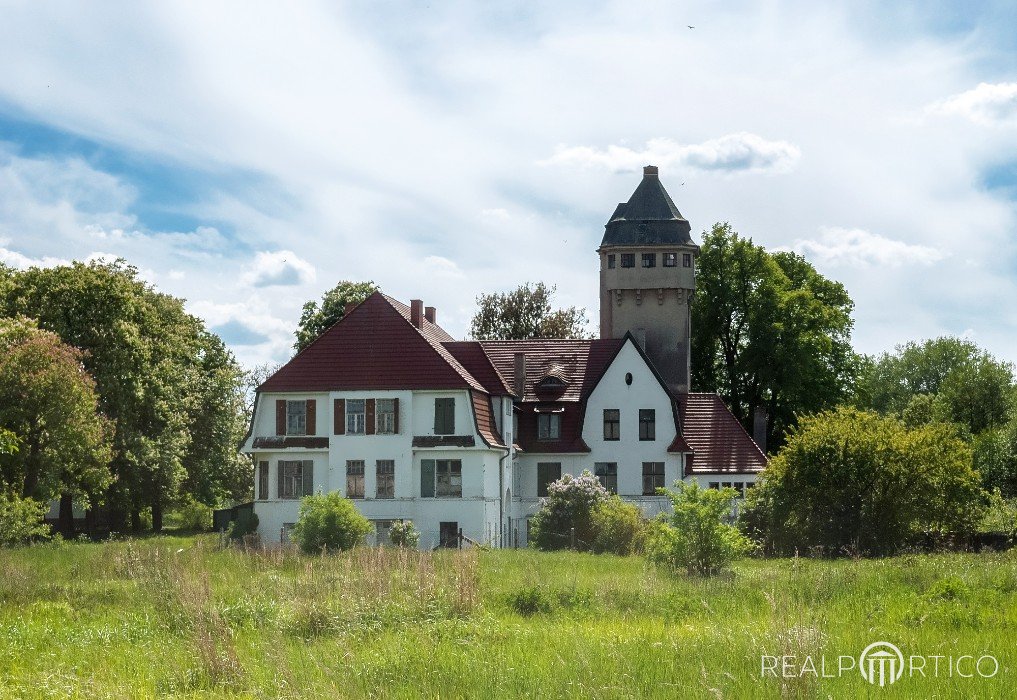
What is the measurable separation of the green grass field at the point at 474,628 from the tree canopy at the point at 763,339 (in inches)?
1401

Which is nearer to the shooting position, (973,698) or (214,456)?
(973,698)

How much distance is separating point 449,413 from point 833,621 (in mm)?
27726

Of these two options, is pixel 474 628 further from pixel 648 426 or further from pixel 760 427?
pixel 760 427

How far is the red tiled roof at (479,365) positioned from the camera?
47562mm

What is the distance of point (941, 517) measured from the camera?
3594 cm

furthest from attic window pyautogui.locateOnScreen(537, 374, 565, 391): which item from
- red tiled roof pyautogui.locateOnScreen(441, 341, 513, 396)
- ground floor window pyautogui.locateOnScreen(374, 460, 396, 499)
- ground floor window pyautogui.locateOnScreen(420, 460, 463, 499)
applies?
ground floor window pyautogui.locateOnScreen(374, 460, 396, 499)

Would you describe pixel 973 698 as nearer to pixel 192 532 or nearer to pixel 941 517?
pixel 941 517

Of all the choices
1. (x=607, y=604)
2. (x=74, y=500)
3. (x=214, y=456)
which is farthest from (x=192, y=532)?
(x=607, y=604)

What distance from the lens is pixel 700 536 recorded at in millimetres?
26641

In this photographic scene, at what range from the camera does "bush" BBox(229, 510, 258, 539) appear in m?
44.3

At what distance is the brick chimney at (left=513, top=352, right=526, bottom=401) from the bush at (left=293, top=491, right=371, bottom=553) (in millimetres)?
14596

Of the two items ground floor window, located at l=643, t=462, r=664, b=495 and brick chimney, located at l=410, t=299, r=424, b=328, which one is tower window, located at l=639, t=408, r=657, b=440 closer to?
ground floor window, located at l=643, t=462, r=664, b=495

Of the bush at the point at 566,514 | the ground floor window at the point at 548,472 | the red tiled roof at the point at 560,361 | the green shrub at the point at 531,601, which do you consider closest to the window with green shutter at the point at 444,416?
the bush at the point at 566,514

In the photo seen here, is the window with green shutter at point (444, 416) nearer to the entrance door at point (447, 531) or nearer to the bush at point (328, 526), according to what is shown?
the entrance door at point (447, 531)
